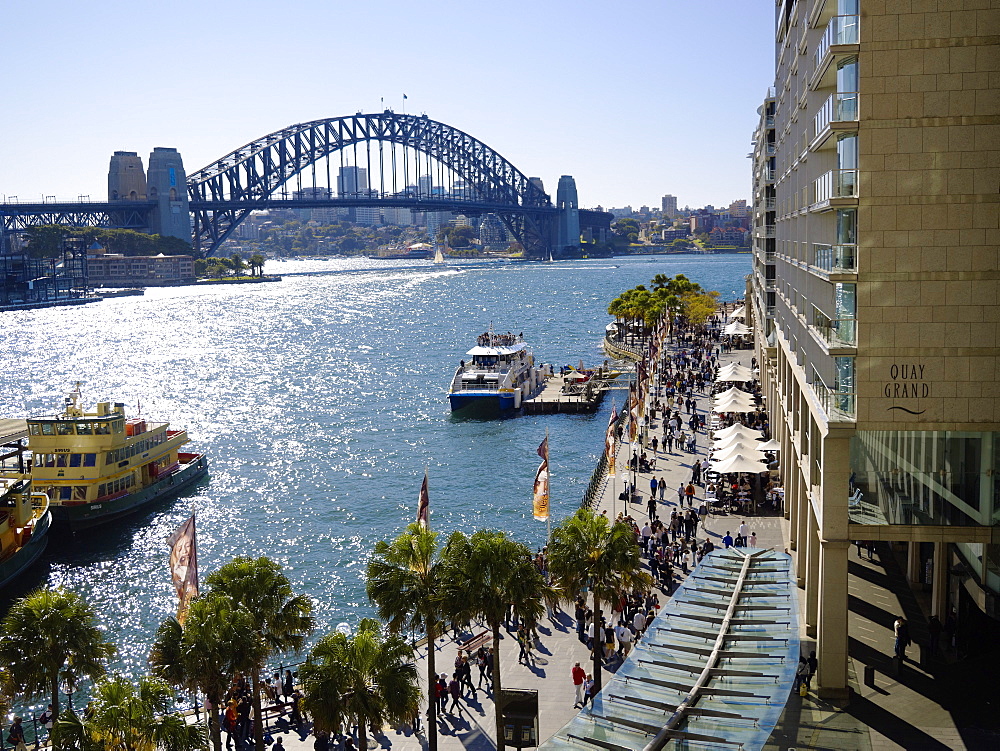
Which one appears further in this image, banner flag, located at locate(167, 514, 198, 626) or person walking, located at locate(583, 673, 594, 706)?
banner flag, located at locate(167, 514, 198, 626)

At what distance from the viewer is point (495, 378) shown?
196 feet

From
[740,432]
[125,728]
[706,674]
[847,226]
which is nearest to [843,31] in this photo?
[847,226]

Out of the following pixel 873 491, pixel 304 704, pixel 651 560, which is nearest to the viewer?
pixel 304 704

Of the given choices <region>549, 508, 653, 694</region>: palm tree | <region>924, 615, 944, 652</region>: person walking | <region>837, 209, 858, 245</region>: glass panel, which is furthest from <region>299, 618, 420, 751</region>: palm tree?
<region>924, 615, 944, 652</region>: person walking

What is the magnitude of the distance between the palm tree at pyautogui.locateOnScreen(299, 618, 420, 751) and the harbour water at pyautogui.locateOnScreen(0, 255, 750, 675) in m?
12.4

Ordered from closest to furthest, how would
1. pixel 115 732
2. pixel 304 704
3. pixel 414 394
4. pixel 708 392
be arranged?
pixel 115 732, pixel 304 704, pixel 708 392, pixel 414 394

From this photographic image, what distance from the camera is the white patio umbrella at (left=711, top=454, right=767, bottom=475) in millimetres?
30981

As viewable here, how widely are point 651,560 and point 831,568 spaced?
8.60m

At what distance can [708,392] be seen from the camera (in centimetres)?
5688

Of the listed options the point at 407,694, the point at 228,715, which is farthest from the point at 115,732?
the point at 228,715

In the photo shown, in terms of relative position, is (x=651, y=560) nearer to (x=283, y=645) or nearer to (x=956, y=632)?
(x=956, y=632)

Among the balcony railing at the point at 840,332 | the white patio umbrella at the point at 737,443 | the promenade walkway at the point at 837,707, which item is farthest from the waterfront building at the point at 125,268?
the balcony railing at the point at 840,332

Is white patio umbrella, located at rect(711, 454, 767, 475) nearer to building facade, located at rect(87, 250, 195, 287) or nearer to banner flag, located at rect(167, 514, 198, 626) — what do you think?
banner flag, located at rect(167, 514, 198, 626)

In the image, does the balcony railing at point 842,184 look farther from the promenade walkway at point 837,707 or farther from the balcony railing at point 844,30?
the promenade walkway at point 837,707
